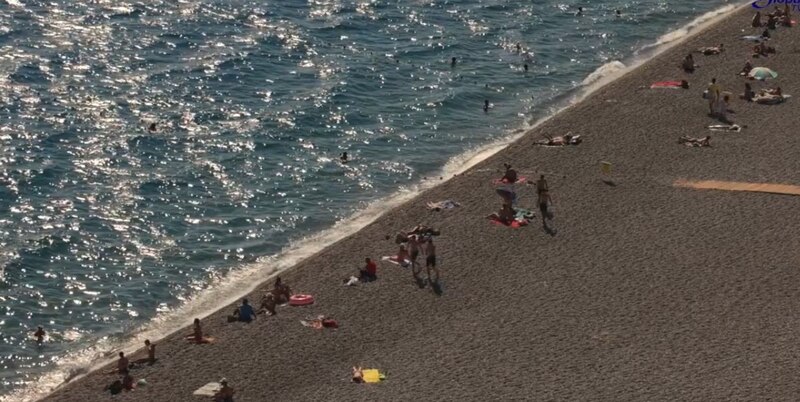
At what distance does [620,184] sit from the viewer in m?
48.5

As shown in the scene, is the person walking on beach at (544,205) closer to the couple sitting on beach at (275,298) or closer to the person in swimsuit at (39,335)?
the couple sitting on beach at (275,298)

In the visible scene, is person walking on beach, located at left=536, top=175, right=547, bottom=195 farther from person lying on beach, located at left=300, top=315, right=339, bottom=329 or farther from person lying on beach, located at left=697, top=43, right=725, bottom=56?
person lying on beach, located at left=697, top=43, right=725, bottom=56

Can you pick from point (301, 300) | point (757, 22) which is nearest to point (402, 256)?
point (301, 300)

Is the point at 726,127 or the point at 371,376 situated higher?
the point at 726,127

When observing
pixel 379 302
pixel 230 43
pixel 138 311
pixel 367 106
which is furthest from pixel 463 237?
pixel 230 43

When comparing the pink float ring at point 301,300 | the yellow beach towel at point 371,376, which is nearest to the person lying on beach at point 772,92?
the pink float ring at point 301,300

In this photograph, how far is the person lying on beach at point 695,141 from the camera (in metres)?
51.2

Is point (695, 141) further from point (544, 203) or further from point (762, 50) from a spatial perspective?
point (762, 50)

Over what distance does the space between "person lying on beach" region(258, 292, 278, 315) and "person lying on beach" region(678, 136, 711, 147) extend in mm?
17169

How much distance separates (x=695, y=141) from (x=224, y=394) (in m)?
21.8

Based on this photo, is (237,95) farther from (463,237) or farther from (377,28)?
(463,237)

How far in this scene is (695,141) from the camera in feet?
169

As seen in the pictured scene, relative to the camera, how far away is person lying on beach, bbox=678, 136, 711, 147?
51188 millimetres

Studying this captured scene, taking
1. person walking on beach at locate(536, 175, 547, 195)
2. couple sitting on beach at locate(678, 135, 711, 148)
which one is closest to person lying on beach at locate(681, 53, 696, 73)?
couple sitting on beach at locate(678, 135, 711, 148)
